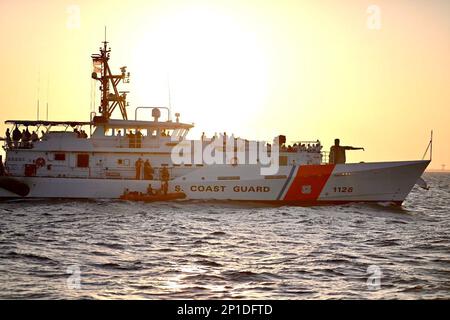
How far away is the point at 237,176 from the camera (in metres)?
33.8

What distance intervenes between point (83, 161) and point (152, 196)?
5645 mm

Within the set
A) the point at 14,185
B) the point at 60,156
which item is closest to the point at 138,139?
the point at 60,156

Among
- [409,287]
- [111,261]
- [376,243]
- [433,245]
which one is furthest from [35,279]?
[433,245]

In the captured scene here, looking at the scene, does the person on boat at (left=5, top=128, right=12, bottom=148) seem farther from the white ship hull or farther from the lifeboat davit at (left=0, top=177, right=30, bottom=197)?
the white ship hull

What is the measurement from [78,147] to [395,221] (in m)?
20.5

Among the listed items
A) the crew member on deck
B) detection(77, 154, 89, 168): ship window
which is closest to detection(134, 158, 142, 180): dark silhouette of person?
the crew member on deck

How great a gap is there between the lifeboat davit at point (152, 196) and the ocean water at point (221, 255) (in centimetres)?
400

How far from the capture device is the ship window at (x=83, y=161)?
3581 cm

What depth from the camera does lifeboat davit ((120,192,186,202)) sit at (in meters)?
33.8

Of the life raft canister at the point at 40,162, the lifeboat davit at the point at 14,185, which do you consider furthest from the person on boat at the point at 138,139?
the lifeboat davit at the point at 14,185

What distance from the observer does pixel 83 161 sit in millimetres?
35844

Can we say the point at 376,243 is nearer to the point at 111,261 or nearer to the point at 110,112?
the point at 111,261

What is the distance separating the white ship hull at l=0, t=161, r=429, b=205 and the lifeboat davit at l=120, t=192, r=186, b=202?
0.34 m

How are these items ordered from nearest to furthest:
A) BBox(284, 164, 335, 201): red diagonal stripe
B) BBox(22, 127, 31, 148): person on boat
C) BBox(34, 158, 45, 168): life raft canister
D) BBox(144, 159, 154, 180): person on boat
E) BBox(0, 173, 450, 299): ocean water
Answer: BBox(0, 173, 450, 299): ocean water → BBox(284, 164, 335, 201): red diagonal stripe → BBox(144, 159, 154, 180): person on boat → BBox(34, 158, 45, 168): life raft canister → BBox(22, 127, 31, 148): person on boat
